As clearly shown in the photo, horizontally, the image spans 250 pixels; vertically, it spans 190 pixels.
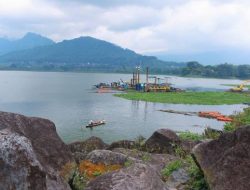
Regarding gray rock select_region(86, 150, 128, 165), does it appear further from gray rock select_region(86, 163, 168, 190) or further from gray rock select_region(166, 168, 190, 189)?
gray rock select_region(86, 163, 168, 190)

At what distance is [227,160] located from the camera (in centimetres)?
896

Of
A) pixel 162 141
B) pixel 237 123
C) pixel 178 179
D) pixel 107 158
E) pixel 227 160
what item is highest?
pixel 227 160

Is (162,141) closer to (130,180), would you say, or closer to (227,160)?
(227,160)

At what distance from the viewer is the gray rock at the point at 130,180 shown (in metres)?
7.21

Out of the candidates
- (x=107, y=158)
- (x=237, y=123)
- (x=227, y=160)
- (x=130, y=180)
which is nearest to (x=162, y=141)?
(x=237, y=123)

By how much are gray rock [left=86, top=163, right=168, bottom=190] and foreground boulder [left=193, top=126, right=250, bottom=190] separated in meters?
1.77

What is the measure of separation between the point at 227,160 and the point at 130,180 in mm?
2874

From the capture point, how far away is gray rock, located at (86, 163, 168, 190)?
7.21 m

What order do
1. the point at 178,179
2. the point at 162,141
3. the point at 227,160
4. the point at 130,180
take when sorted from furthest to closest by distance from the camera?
the point at 162,141 → the point at 178,179 → the point at 227,160 → the point at 130,180

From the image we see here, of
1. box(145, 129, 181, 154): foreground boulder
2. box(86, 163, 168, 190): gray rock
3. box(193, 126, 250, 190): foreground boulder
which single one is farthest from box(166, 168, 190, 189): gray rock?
box(145, 129, 181, 154): foreground boulder

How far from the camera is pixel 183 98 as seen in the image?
97125 mm

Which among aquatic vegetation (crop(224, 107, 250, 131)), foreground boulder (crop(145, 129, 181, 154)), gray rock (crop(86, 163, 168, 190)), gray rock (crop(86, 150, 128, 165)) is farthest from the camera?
aquatic vegetation (crop(224, 107, 250, 131))

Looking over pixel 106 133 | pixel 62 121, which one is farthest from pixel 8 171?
pixel 62 121

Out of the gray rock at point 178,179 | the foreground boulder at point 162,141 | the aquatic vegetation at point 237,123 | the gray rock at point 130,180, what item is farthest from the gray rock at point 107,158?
the aquatic vegetation at point 237,123
